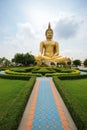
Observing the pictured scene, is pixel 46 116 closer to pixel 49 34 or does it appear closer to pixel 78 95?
pixel 78 95

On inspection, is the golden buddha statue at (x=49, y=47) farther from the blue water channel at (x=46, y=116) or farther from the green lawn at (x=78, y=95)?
the blue water channel at (x=46, y=116)

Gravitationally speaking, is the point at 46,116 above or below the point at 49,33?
below

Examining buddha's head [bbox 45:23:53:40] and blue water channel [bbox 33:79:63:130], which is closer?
blue water channel [bbox 33:79:63:130]

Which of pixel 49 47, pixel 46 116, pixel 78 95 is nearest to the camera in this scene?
pixel 46 116

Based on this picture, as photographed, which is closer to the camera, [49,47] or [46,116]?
[46,116]

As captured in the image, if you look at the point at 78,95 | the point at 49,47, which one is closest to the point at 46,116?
the point at 78,95

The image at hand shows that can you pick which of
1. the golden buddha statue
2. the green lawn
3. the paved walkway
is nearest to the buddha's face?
the golden buddha statue

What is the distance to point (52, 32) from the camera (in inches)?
1232

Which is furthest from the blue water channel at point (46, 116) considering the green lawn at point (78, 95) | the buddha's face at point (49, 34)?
the buddha's face at point (49, 34)

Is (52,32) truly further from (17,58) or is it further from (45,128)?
(45,128)

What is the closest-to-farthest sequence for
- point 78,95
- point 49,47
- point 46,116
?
point 46,116, point 78,95, point 49,47

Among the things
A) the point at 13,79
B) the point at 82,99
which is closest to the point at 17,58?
the point at 13,79

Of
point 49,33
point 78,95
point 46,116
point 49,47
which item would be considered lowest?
point 46,116

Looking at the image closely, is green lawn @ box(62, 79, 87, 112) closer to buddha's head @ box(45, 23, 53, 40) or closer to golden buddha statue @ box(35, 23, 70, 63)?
golden buddha statue @ box(35, 23, 70, 63)
